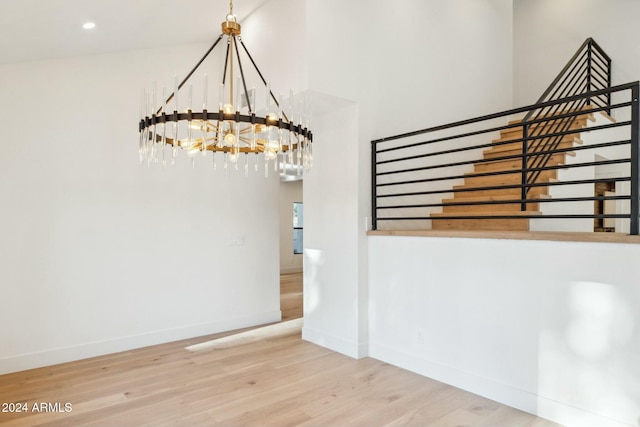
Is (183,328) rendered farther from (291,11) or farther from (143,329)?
(291,11)

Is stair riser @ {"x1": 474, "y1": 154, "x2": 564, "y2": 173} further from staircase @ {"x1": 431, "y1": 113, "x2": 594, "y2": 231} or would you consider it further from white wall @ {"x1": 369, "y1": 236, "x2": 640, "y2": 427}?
white wall @ {"x1": 369, "y1": 236, "x2": 640, "y2": 427}

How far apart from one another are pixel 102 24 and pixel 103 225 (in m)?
1.90

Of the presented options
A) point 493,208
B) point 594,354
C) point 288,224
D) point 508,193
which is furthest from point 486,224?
point 288,224

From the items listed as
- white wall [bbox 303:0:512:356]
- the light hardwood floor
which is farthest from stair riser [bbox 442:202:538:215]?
the light hardwood floor

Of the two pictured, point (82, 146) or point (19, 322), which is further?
point (82, 146)

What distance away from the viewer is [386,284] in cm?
389

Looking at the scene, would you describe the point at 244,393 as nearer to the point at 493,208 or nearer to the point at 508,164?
the point at 493,208

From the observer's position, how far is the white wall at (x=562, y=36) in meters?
5.55

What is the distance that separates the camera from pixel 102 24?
340 cm

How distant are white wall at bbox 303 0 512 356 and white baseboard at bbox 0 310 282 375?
1038 millimetres

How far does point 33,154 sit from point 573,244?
14.7ft

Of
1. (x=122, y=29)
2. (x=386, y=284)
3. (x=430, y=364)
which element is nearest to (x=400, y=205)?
(x=386, y=284)

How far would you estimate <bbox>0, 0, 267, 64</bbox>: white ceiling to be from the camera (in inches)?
113

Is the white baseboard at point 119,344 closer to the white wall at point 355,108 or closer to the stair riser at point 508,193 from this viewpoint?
the white wall at point 355,108
